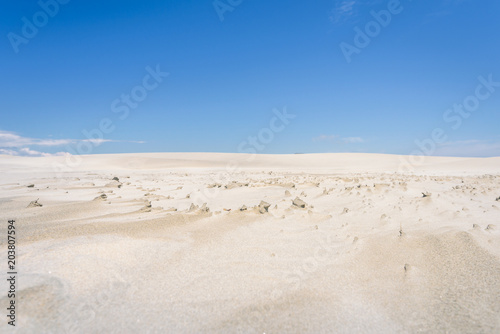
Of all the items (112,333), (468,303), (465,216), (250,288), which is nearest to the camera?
(112,333)

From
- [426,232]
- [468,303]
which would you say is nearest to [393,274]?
[468,303]

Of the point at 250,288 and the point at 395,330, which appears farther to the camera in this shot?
the point at 250,288

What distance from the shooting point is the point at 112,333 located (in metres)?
1.87

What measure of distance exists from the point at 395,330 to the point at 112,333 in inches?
76.8

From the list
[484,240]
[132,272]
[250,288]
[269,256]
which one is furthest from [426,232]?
[132,272]

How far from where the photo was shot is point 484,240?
340 centimetres

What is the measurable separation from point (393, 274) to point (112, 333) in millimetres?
2468

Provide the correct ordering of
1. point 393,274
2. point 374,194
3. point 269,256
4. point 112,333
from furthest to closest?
point 374,194 → point 269,256 → point 393,274 → point 112,333

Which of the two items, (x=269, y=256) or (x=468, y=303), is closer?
(x=468, y=303)

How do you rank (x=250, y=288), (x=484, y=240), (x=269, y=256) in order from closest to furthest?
(x=250, y=288), (x=269, y=256), (x=484, y=240)

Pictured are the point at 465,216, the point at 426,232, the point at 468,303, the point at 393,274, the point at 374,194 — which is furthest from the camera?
the point at 374,194

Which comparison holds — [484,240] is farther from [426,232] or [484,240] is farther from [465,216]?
[465,216]

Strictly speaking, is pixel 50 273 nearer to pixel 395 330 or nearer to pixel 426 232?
pixel 395 330

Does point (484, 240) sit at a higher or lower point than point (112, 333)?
higher
